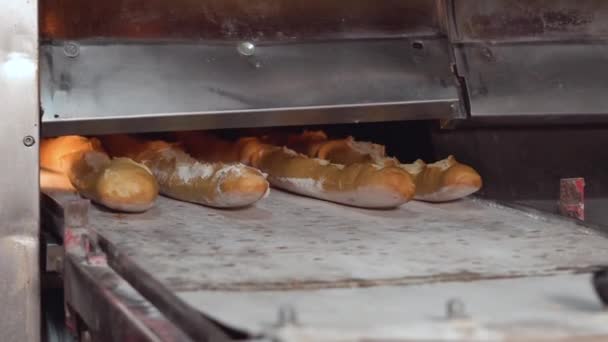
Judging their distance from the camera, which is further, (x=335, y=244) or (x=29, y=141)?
(x=29, y=141)

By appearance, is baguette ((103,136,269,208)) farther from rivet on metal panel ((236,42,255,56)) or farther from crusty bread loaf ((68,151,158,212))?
rivet on metal panel ((236,42,255,56))

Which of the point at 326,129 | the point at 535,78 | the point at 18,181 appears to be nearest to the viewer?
the point at 18,181

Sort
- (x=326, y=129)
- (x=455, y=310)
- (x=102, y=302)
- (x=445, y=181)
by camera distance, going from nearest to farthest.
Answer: (x=455, y=310)
(x=102, y=302)
(x=445, y=181)
(x=326, y=129)

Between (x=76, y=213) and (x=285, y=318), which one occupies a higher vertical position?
(x=76, y=213)

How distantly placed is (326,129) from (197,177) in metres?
0.67

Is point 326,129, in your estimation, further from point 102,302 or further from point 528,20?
point 102,302

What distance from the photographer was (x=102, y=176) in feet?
5.92

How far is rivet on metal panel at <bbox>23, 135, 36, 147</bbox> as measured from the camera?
1.63 metres

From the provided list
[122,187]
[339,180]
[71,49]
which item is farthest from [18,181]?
[339,180]

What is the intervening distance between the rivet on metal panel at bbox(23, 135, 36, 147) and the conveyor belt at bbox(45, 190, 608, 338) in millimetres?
170

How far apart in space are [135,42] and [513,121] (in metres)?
0.79

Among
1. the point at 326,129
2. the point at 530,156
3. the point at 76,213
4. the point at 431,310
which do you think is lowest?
the point at 431,310

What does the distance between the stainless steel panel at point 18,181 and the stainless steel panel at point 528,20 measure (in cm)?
90

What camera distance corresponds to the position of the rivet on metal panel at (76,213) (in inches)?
60.4
